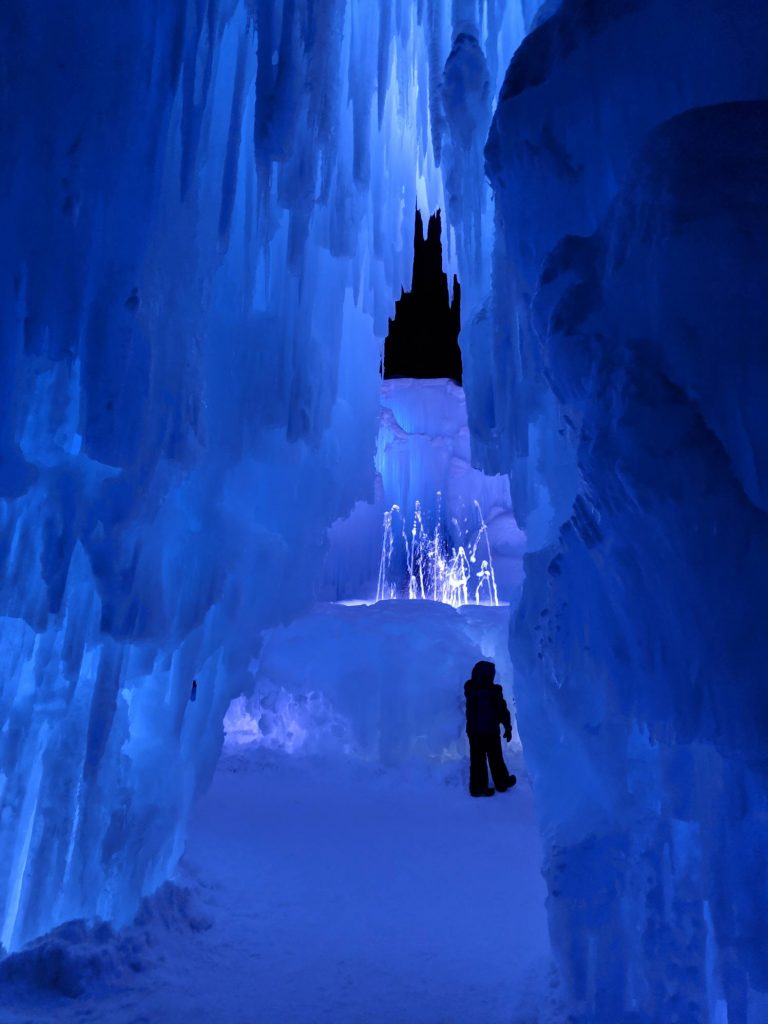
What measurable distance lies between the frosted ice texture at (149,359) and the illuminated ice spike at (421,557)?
14722 mm

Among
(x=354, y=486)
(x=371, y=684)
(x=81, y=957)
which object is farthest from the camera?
(x=371, y=684)

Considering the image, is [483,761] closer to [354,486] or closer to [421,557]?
[354,486]

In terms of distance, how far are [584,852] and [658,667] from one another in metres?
1.58

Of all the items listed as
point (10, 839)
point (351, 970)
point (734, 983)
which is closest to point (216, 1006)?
point (351, 970)

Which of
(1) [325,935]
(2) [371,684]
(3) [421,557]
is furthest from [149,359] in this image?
(3) [421,557]

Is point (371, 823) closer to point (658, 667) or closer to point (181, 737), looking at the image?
point (181, 737)

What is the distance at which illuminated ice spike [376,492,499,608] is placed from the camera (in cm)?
2169

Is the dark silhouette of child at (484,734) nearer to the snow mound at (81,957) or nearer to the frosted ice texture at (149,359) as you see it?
the frosted ice texture at (149,359)

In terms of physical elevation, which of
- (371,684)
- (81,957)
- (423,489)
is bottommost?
(81,957)

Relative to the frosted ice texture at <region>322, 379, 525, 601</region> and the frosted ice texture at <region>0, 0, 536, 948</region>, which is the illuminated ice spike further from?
the frosted ice texture at <region>0, 0, 536, 948</region>

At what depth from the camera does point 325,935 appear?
4988 mm

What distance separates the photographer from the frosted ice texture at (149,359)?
3986mm

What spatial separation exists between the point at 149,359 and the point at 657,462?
302 cm

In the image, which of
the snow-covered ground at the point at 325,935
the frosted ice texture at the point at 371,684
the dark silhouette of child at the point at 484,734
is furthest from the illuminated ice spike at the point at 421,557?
the snow-covered ground at the point at 325,935
